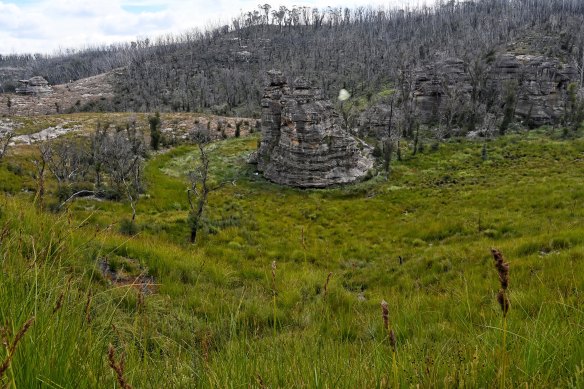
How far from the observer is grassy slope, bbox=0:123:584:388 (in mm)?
1784

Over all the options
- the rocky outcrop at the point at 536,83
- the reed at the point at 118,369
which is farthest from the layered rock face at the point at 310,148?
the rocky outcrop at the point at 536,83

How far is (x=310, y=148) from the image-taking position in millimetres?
30438

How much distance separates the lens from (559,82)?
195 feet

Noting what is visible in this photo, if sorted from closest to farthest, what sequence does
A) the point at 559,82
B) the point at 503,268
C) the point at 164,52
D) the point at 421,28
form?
the point at 503,268 → the point at 559,82 → the point at 421,28 → the point at 164,52

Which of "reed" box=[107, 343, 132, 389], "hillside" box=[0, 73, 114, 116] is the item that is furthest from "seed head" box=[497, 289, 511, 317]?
"hillside" box=[0, 73, 114, 116]

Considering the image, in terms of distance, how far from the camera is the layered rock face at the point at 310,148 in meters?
30.1

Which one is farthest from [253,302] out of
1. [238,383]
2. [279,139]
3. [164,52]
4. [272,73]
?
[164,52]

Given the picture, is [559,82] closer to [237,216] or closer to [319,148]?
[319,148]

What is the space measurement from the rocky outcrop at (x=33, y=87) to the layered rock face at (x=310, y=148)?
362 ft

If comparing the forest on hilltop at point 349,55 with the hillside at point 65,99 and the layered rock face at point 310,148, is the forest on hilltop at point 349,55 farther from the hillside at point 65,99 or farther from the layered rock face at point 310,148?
the layered rock face at point 310,148

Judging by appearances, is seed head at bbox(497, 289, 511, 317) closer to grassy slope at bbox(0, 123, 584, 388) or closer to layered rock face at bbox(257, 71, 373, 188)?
grassy slope at bbox(0, 123, 584, 388)

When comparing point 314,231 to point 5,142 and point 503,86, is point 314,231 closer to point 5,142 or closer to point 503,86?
point 5,142

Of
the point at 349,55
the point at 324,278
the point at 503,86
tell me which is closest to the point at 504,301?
the point at 324,278

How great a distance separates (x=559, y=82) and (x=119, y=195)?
219ft
